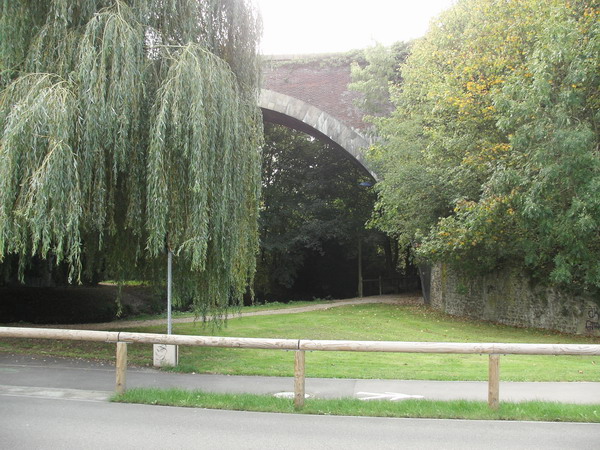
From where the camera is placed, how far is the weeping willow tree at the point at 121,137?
25.3ft

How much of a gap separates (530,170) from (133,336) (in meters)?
10.3

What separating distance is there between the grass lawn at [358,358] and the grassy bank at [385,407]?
1.89 m

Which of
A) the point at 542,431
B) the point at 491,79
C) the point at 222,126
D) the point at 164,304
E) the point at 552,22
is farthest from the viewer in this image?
the point at 164,304

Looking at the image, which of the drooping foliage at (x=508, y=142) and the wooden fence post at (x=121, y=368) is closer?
the wooden fence post at (x=121, y=368)

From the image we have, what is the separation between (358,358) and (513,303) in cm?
1010

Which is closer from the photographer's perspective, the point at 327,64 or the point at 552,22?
the point at 552,22

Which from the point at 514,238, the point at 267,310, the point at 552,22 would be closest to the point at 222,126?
the point at 552,22

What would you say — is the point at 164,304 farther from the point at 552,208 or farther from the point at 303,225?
the point at 552,208

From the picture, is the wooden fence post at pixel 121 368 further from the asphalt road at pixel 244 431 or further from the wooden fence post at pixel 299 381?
the wooden fence post at pixel 299 381

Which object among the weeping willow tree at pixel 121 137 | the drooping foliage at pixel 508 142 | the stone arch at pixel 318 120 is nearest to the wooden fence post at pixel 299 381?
the weeping willow tree at pixel 121 137

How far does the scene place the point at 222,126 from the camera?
349 inches

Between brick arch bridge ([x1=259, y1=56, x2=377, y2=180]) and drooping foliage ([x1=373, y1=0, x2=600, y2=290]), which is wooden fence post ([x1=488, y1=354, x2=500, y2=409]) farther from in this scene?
brick arch bridge ([x1=259, y1=56, x2=377, y2=180])

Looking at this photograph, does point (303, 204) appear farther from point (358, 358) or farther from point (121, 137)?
point (121, 137)

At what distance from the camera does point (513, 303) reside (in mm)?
18516
